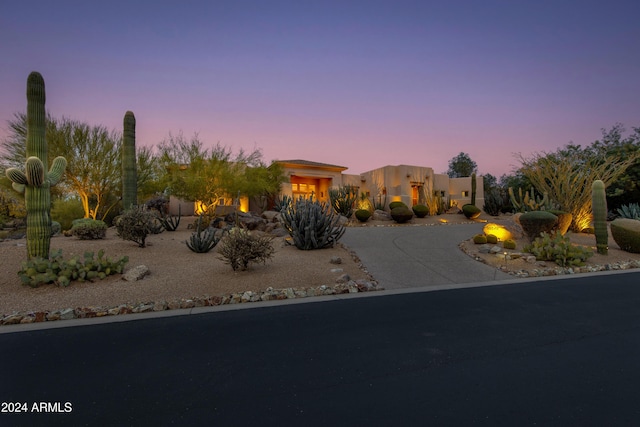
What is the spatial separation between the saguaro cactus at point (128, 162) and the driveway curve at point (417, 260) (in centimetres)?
961

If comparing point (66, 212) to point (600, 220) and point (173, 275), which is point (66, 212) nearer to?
point (173, 275)

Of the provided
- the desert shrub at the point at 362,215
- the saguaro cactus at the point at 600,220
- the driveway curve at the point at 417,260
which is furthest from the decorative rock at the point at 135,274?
the desert shrub at the point at 362,215

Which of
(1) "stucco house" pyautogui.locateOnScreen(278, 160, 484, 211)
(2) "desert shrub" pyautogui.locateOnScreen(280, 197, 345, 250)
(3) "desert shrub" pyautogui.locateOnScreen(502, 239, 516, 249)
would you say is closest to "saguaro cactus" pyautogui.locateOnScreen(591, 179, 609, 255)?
(3) "desert shrub" pyautogui.locateOnScreen(502, 239, 516, 249)

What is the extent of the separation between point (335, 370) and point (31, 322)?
16.3ft

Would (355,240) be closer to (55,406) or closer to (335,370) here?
(335,370)

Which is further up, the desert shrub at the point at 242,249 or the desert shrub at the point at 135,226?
the desert shrub at the point at 135,226

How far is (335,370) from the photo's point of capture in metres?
3.11

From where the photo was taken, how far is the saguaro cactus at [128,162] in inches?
541

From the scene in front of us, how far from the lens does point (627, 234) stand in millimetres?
11609

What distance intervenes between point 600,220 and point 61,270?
16.3 metres

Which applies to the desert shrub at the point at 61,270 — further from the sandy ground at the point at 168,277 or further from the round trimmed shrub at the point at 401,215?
the round trimmed shrub at the point at 401,215

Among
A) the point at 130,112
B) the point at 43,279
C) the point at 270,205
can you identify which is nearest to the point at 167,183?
the point at 130,112

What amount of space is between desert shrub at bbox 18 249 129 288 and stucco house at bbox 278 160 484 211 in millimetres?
19449

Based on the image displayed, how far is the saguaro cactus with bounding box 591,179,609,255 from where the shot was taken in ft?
36.7
